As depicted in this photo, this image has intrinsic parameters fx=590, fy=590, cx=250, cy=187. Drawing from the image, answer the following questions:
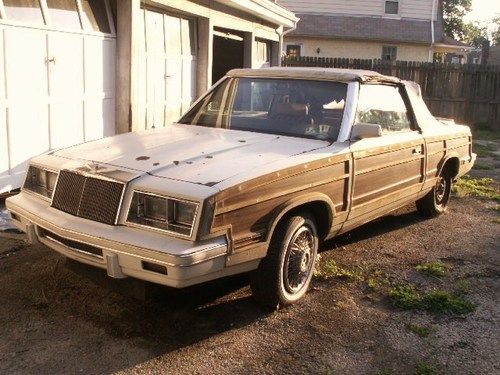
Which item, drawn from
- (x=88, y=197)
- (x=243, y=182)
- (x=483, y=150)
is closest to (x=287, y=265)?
(x=243, y=182)

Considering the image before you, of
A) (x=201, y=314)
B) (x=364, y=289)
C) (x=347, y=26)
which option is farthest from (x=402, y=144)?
(x=347, y=26)

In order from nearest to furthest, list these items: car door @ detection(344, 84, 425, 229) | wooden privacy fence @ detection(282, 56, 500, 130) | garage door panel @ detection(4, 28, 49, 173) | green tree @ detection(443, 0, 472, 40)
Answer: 1. car door @ detection(344, 84, 425, 229)
2. garage door panel @ detection(4, 28, 49, 173)
3. wooden privacy fence @ detection(282, 56, 500, 130)
4. green tree @ detection(443, 0, 472, 40)

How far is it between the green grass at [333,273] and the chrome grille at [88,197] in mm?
2010

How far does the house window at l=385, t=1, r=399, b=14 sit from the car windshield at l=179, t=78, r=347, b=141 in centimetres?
2496

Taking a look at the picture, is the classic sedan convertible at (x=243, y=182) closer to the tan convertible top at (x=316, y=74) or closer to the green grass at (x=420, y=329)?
the tan convertible top at (x=316, y=74)

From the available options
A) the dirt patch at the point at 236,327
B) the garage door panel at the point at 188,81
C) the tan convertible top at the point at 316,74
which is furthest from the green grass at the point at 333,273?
the garage door panel at the point at 188,81

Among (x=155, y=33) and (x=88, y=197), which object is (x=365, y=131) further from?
(x=155, y=33)

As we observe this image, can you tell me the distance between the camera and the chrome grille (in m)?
3.69

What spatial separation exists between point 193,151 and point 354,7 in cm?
2603

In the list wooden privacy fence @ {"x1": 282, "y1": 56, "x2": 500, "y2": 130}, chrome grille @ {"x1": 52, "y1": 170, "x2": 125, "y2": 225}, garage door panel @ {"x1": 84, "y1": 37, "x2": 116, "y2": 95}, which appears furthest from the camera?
wooden privacy fence @ {"x1": 282, "y1": 56, "x2": 500, "y2": 130}

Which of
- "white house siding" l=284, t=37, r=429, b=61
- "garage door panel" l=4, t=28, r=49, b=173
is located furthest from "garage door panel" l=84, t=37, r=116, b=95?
"white house siding" l=284, t=37, r=429, b=61

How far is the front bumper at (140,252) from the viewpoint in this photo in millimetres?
3372

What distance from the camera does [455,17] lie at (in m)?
49.1

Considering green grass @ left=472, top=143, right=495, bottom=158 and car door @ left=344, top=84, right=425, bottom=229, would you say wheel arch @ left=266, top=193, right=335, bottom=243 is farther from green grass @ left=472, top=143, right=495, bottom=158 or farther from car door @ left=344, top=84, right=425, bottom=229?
green grass @ left=472, top=143, right=495, bottom=158
